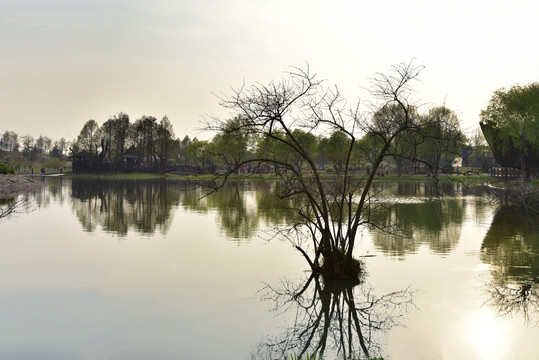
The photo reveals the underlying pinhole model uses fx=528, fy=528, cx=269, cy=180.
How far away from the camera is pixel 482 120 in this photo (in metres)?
81.1

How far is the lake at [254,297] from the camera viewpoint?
40.1ft

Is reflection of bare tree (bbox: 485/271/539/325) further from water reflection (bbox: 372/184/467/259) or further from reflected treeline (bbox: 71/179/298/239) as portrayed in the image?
reflected treeline (bbox: 71/179/298/239)

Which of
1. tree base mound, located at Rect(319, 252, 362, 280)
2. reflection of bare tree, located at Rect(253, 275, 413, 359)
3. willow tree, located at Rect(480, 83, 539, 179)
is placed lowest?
reflection of bare tree, located at Rect(253, 275, 413, 359)

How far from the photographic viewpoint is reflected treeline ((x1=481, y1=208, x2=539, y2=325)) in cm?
1482

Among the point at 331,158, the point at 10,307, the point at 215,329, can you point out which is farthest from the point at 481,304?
the point at 331,158

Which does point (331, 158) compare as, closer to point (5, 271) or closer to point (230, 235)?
point (230, 235)

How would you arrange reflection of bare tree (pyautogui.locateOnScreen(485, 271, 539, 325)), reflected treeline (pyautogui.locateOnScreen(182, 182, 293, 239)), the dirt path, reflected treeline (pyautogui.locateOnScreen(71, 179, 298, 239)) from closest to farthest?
reflection of bare tree (pyautogui.locateOnScreen(485, 271, 539, 325)), reflected treeline (pyautogui.locateOnScreen(182, 182, 293, 239)), reflected treeline (pyautogui.locateOnScreen(71, 179, 298, 239)), the dirt path

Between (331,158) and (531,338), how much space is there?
93.1 meters

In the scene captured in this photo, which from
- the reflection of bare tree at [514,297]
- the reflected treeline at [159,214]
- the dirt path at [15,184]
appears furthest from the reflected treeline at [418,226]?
the dirt path at [15,184]

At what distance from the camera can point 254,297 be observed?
16.2 metres

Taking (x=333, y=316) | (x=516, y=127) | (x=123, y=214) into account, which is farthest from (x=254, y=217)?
(x=516, y=127)

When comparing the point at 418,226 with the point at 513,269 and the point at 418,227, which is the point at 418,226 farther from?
the point at 513,269

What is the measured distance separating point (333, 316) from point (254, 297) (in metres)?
2.81

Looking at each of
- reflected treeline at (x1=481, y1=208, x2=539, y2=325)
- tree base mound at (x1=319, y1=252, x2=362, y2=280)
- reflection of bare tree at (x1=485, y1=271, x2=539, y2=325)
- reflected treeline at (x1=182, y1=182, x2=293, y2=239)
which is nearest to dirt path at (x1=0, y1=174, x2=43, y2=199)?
reflected treeline at (x1=182, y1=182, x2=293, y2=239)
